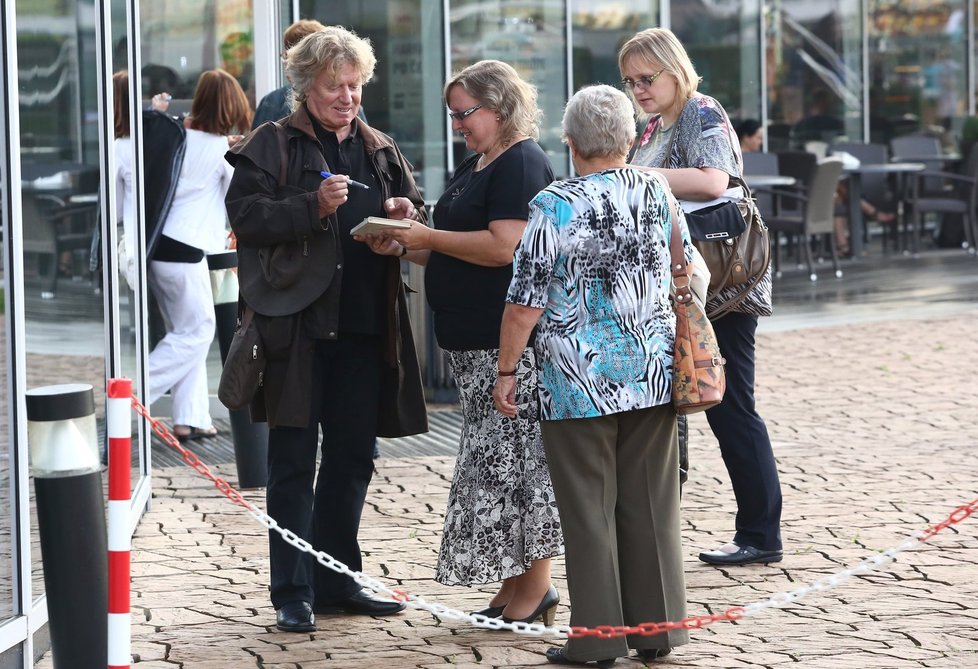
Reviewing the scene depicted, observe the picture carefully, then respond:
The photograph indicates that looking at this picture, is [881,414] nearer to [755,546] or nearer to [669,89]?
[755,546]

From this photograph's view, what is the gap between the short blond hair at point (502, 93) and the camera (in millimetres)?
4848

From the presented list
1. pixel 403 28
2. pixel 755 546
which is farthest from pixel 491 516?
pixel 403 28

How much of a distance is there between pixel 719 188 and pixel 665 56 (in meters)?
0.52

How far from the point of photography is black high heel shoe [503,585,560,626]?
16.6ft

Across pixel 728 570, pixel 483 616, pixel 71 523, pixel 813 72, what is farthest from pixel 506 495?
pixel 813 72

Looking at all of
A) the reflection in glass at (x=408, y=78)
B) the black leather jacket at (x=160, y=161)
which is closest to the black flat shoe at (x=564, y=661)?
the black leather jacket at (x=160, y=161)

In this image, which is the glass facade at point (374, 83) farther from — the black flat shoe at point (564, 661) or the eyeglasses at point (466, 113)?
the black flat shoe at point (564, 661)

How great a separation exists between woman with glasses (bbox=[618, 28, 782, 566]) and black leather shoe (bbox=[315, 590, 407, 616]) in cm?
127

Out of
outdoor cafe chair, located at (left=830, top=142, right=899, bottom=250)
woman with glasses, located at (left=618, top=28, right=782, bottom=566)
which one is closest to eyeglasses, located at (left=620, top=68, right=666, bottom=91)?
woman with glasses, located at (left=618, top=28, right=782, bottom=566)

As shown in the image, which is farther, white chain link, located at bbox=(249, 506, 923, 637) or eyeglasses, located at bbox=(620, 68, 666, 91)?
eyeglasses, located at bbox=(620, 68, 666, 91)

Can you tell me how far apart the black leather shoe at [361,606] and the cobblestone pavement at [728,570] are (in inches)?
2.3

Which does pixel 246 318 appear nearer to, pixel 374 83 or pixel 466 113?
pixel 466 113

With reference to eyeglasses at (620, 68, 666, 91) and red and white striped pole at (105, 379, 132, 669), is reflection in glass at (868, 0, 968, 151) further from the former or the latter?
red and white striped pole at (105, 379, 132, 669)

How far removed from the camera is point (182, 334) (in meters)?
8.55
